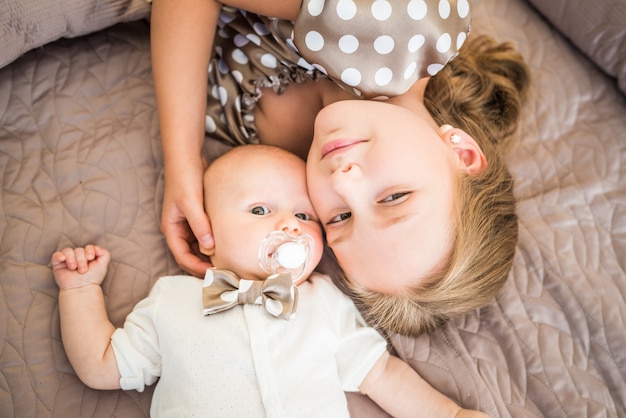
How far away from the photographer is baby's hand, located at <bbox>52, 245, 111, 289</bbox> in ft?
3.33

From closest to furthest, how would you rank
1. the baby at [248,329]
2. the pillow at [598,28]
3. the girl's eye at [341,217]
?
the baby at [248,329] → the girl's eye at [341,217] → the pillow at [598,28]

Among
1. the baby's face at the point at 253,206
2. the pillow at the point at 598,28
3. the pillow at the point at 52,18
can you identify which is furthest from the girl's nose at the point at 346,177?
the pillow at the point at 598,28

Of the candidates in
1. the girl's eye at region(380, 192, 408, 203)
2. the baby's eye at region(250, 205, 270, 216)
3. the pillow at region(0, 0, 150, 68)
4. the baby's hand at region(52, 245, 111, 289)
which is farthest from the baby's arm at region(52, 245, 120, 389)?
the girl's eye at region(380, 192, 408, 203)

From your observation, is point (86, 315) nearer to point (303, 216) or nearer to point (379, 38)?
point (303, 216)

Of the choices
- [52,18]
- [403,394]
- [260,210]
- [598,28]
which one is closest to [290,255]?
[260,210]

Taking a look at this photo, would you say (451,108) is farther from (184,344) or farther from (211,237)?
(184,344)

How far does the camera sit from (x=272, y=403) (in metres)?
0.92

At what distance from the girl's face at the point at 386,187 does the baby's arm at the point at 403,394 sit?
0.57 ft

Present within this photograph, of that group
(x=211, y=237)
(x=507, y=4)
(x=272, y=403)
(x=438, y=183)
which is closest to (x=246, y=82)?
(x=211, y=237)

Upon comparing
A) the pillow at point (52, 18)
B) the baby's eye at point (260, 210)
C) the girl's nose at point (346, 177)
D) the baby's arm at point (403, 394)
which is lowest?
the baby's arm at point (403, 394)

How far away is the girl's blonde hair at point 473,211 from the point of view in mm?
1015

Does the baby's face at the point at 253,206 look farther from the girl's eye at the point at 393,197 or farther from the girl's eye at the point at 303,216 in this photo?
the girl's eye at the point at 393,197

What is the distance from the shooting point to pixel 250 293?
3.21ft

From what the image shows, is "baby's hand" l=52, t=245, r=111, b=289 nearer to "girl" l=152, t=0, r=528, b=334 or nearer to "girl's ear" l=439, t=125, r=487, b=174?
"girl" l=152, t=0, r=528, b=334
